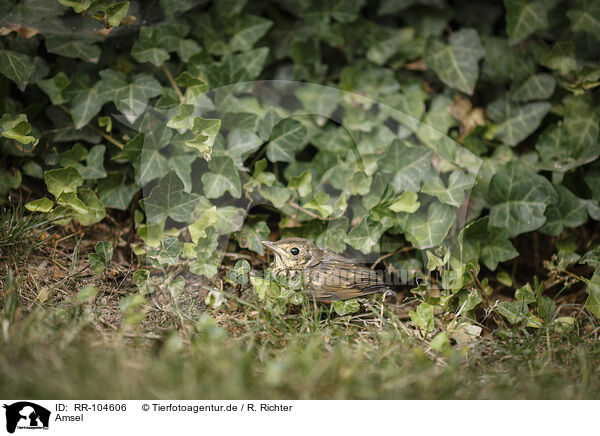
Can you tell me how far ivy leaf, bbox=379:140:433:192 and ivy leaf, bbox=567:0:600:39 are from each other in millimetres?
1219

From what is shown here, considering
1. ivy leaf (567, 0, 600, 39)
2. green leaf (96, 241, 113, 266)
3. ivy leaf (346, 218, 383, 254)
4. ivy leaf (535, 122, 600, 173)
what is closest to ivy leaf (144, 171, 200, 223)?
green leaf (96, 241, 113, 266)

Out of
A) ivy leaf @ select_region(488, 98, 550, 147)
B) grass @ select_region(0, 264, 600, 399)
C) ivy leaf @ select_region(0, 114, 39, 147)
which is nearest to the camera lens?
grass @ select_region(0, 264, 600, 399)

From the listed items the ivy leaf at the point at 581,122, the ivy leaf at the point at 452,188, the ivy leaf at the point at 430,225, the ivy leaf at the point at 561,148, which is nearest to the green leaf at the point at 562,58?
the ivy leaf at the point at 581,122

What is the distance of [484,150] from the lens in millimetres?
2838

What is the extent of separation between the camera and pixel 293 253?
219cm

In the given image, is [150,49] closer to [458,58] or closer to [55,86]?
[55,86]

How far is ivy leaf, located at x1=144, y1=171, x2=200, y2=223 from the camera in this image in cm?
230

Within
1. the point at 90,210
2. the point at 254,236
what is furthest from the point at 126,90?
the point at 254,236

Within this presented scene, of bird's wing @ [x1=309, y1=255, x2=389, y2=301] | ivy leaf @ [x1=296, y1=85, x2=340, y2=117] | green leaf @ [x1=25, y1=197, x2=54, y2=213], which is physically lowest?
green leaf @ [x1=25, y1=197, x2=54, y2=213]

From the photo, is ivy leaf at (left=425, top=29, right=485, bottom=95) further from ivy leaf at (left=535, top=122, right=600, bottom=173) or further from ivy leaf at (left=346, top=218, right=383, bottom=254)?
ivy leaf at (left=346, top=218, right=383, bottom=254)

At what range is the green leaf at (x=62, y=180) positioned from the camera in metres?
2.30

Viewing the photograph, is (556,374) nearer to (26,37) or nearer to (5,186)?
(5,186)
